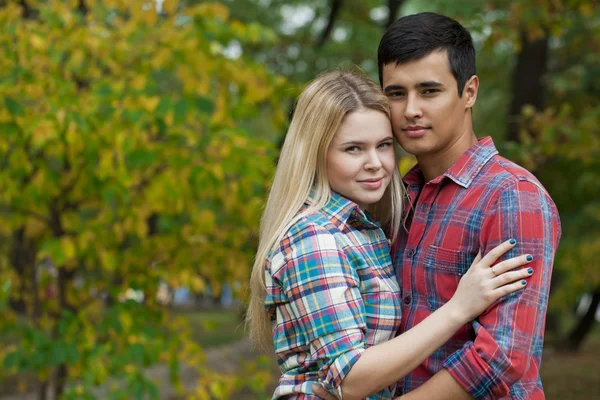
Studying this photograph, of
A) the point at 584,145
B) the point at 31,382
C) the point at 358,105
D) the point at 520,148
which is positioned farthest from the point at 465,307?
the point at 31,382

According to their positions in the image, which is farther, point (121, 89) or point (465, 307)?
point (121, 89)

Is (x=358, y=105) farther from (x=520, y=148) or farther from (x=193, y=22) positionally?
(x=520, y=148)

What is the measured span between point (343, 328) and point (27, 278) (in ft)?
11.9

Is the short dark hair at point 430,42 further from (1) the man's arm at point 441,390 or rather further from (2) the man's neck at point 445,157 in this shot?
(1) the man's arm at point 441,390

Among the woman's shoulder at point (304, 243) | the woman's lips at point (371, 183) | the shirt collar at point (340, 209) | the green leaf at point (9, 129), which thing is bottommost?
the woman's shoulder at point (304, 243)

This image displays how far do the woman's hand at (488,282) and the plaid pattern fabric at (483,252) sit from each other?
1.1 inches

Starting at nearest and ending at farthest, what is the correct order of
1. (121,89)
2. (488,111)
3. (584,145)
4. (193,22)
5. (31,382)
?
(121,89) → (193,22) → (584,145) → (31,382) → (488,111)

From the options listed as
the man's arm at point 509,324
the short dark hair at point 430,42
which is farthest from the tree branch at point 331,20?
the man's arm at point 509,324

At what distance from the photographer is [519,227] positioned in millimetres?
2031

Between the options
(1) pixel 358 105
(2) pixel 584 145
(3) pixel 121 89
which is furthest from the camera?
(2) pixel 584 145

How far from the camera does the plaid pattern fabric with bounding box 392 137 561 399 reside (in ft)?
6.59

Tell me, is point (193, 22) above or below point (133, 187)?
above

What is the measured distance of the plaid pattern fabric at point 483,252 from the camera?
2010 millimetres

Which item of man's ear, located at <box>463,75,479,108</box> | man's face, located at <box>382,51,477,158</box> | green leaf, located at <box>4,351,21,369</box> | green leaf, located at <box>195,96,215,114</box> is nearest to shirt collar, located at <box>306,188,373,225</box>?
man's face, located at <box>382,51,477,158</box>
